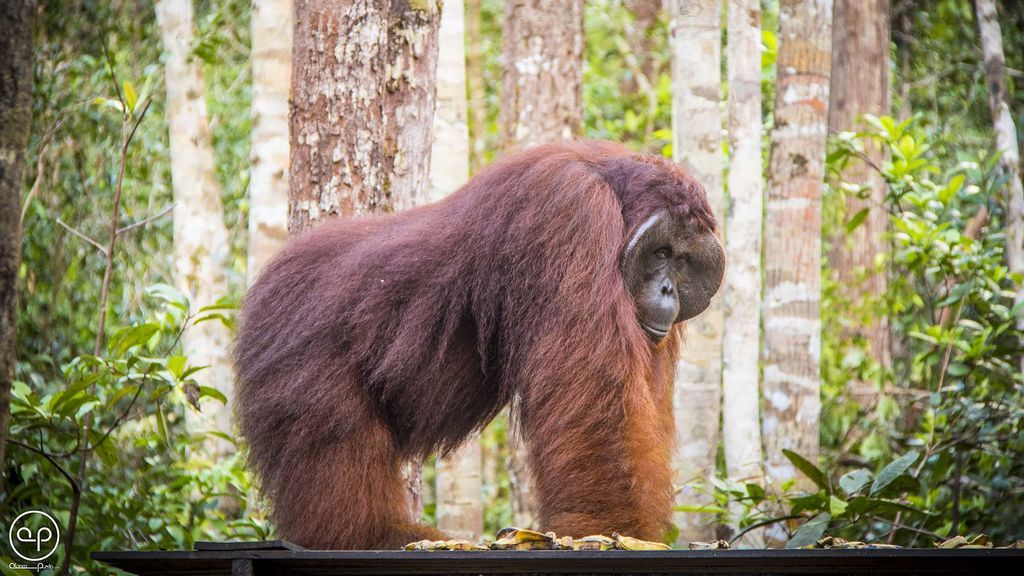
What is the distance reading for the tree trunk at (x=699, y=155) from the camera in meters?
4.75

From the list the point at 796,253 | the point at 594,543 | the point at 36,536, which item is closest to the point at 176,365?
the point at 36,536

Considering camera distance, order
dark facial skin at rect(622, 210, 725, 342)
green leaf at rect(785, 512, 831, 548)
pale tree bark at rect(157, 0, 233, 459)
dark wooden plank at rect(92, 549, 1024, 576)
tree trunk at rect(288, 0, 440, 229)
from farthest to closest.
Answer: pale tree bark at rect(157, 0, 233, 459) → tree trunk at rect(288, 0, 440, 229) → green leaf at rect(785, 512, 831, 548) → dark facial skin at rect(622, 210, 725, 342) → dark wooden plank at rect(92, 549, 1024, 576)

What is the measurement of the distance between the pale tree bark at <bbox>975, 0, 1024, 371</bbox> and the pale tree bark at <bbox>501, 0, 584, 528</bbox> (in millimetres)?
2094

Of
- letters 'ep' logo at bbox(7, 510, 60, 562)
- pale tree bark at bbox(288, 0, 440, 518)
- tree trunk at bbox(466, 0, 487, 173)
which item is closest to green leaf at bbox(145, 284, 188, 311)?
pale tree bark at bbox(288, 0, 440, 518)

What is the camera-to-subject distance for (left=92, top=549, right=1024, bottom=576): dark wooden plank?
1.97 meters

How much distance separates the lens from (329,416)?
2982 millimetres

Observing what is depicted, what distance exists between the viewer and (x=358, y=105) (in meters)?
3.64

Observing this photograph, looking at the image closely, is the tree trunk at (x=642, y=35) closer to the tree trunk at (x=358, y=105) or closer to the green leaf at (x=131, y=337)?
the tree trunk at (x=358, y=105)

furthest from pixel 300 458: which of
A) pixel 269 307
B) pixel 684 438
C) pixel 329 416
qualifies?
pixel 684 438

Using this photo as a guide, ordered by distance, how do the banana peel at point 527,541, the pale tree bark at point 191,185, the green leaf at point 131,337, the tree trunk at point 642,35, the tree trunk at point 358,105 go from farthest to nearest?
the tree trunk at point 642,35 → the pale tree bark at point 191,185 → the tree trunk at point 358,105 → the green leaf at point 131,337 → the banana peel at point 527,541

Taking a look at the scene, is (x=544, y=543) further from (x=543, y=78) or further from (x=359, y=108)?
(x=543, y=78)

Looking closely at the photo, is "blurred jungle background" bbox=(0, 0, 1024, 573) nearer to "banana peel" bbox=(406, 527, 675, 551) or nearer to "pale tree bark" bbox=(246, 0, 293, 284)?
"pale tree bark" bbox=(246, 0, 293, 284)

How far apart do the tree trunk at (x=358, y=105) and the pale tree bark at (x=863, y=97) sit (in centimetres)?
534

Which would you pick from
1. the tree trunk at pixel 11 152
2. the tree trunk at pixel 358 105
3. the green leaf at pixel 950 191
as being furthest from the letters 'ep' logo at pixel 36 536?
the green leaf at pixel 950 191
